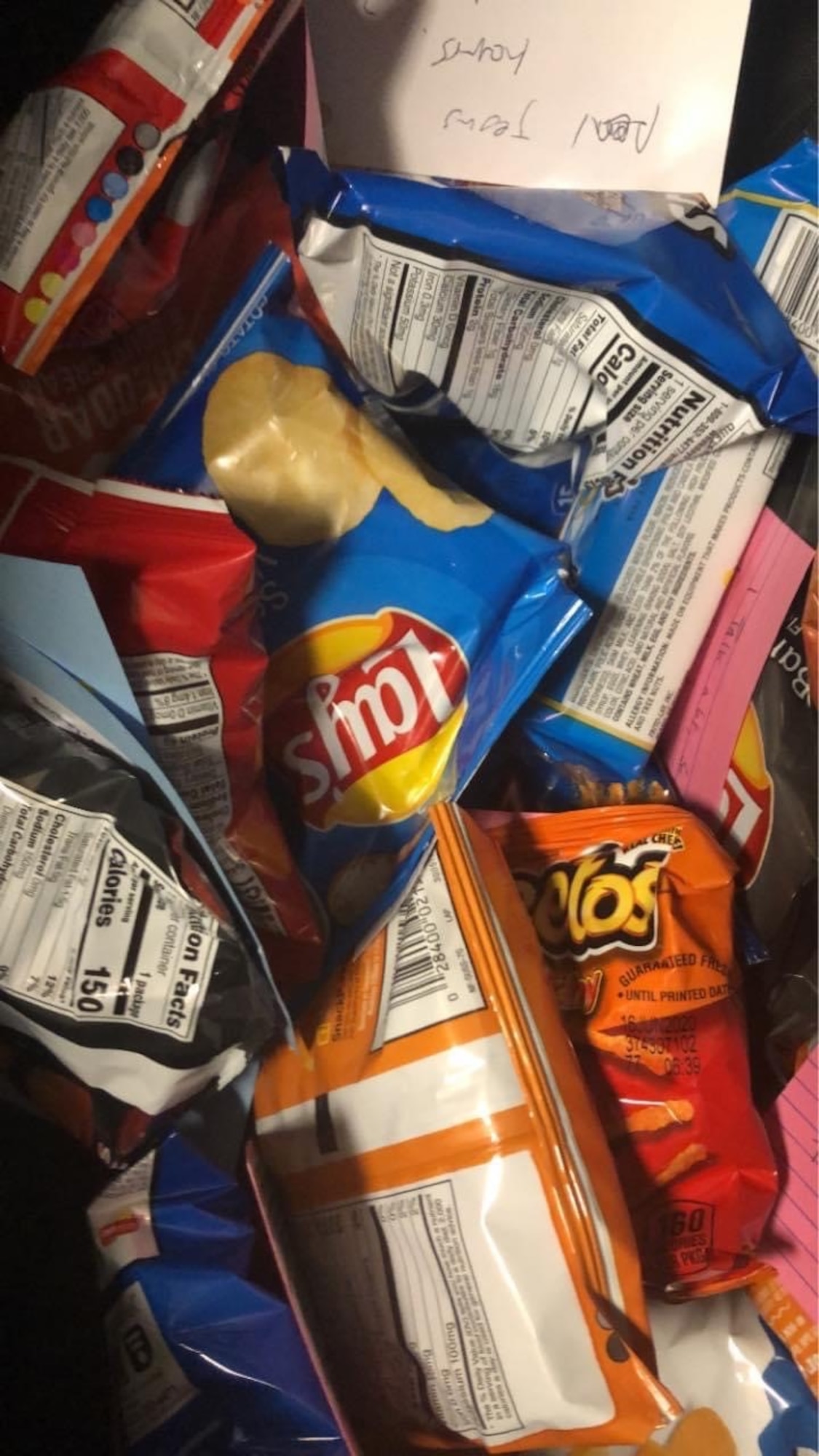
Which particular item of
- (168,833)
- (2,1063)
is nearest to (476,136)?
(168,833)

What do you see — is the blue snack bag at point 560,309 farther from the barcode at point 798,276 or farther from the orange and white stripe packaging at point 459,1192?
the orange and white stripe packaging at point 459,1192

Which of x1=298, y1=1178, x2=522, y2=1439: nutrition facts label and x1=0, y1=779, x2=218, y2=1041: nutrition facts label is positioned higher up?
x1=0, y1=779, x2=218, y2=1041: nutrition facts label

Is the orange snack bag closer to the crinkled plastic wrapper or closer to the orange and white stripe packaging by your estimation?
the orange and white stripe packaging

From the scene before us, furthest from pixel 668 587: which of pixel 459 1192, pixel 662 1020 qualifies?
pixel 459 1192

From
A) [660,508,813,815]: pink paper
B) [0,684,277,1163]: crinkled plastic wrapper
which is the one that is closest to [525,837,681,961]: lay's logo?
[660,508,813,815]: pink paper

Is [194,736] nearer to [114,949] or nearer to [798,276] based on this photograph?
[114,949]

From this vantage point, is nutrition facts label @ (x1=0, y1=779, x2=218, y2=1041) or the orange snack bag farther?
the orange snack bag

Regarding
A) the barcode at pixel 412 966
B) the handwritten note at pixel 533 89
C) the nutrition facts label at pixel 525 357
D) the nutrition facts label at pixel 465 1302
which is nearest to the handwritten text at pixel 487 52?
the handwritten note at pixel 533 89

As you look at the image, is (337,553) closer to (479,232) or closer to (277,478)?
(277,478)
